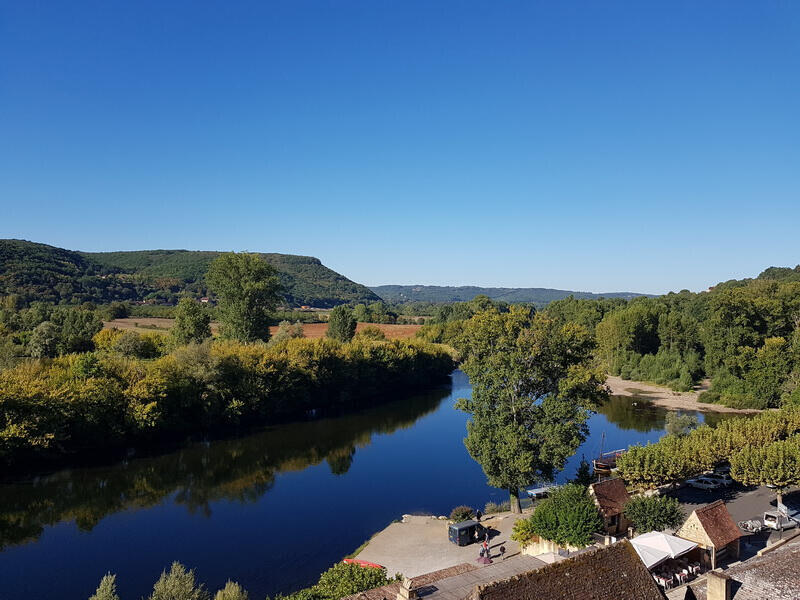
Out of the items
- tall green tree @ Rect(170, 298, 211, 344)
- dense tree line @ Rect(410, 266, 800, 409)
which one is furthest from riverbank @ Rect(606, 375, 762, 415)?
tall green tree @ Rect(170, 298, 211, 344)

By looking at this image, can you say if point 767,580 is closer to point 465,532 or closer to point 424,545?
point 465,532

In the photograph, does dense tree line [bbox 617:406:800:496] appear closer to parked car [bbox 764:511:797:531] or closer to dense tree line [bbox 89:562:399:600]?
parked car [bbox 764:511:797:531]

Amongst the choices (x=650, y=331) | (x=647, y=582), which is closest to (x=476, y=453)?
(x=647, y=582)

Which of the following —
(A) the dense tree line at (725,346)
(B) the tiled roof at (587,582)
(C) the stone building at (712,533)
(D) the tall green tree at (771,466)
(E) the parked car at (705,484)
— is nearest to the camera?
(B) the tiled roof at (587,582)

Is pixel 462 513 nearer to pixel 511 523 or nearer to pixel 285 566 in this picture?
pixel 511 523

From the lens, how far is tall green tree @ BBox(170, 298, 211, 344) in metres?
58.0

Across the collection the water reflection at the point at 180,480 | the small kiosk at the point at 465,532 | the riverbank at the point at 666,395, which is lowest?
the water reflection at the point at 180,480

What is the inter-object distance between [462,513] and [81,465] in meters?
26.3

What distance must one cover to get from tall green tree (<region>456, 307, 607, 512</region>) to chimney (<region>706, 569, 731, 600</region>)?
12.1 m

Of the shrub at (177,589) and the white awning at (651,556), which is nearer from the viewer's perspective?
the shrub at (177,589)

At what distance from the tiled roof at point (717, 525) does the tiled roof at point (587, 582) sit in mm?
9874

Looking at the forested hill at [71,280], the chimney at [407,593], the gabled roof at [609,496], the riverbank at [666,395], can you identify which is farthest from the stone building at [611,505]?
the forested hill at [71,280]

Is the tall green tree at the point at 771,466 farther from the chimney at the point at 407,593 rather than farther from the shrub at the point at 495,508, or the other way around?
the chimney at the point at 407,593

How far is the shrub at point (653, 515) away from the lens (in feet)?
75.8
